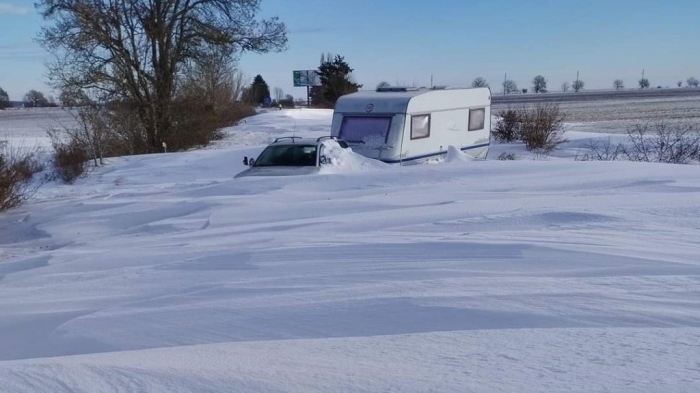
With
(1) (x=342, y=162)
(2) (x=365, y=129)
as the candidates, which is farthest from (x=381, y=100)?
(1) (x=342, y=162)

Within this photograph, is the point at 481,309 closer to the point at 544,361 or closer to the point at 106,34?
the point at 544,361

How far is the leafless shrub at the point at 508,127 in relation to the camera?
97.9 feet

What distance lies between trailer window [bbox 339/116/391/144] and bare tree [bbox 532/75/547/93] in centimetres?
11920

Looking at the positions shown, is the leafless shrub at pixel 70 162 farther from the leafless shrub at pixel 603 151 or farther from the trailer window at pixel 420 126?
the leafless shrub at pixel 603 151

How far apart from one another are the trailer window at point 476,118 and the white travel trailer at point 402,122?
49cm

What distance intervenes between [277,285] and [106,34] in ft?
83.4

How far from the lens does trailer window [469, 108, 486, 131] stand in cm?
2092

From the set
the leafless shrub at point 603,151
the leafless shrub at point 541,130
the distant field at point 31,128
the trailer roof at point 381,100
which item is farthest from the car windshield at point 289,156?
the distant field at point 31,128

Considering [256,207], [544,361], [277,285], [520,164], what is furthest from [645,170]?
[544,361]

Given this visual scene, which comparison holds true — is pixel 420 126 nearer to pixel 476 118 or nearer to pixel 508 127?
pixel 476 118

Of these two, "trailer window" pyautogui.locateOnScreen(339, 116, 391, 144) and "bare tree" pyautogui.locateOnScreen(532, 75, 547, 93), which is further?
"bare tree" pyautogui.locateOnScreen(532, 75, 547, 93)

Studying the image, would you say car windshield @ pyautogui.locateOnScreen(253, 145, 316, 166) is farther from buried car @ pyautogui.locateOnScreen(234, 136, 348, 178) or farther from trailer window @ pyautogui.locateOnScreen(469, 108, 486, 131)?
trailer window @ pyautogui.locateOnScreen(469, 108, 486, 131)

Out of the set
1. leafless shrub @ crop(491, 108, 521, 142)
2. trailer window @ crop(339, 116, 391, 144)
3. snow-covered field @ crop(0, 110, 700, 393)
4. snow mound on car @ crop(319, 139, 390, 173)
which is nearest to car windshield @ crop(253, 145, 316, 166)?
snow mound on car @ crop(319, 139, 390, 173)

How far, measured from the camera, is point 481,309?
4434mm
